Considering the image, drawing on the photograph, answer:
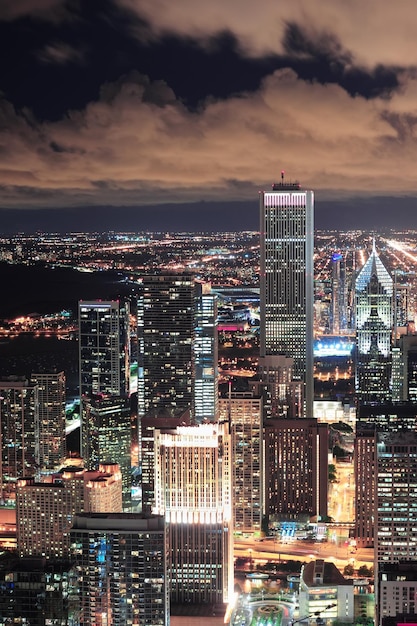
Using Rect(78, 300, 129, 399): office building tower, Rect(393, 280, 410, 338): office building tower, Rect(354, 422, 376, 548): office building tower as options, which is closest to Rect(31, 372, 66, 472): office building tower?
Rect(78, 300, 129, 399): office building tower

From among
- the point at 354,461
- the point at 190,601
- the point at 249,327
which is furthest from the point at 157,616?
the point at 249,327

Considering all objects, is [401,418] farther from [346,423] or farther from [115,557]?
[115,557]

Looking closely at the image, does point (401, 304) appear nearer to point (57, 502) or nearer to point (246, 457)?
point (246, 457)

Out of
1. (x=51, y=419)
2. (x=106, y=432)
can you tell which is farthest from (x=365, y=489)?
(x=51, y=419)

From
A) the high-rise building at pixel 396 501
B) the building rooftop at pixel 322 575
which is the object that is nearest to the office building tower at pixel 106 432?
the building rooftop at pixel 322 575

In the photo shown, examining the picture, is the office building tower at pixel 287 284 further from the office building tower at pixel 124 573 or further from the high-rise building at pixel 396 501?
the office building tower at pixel 124 573
